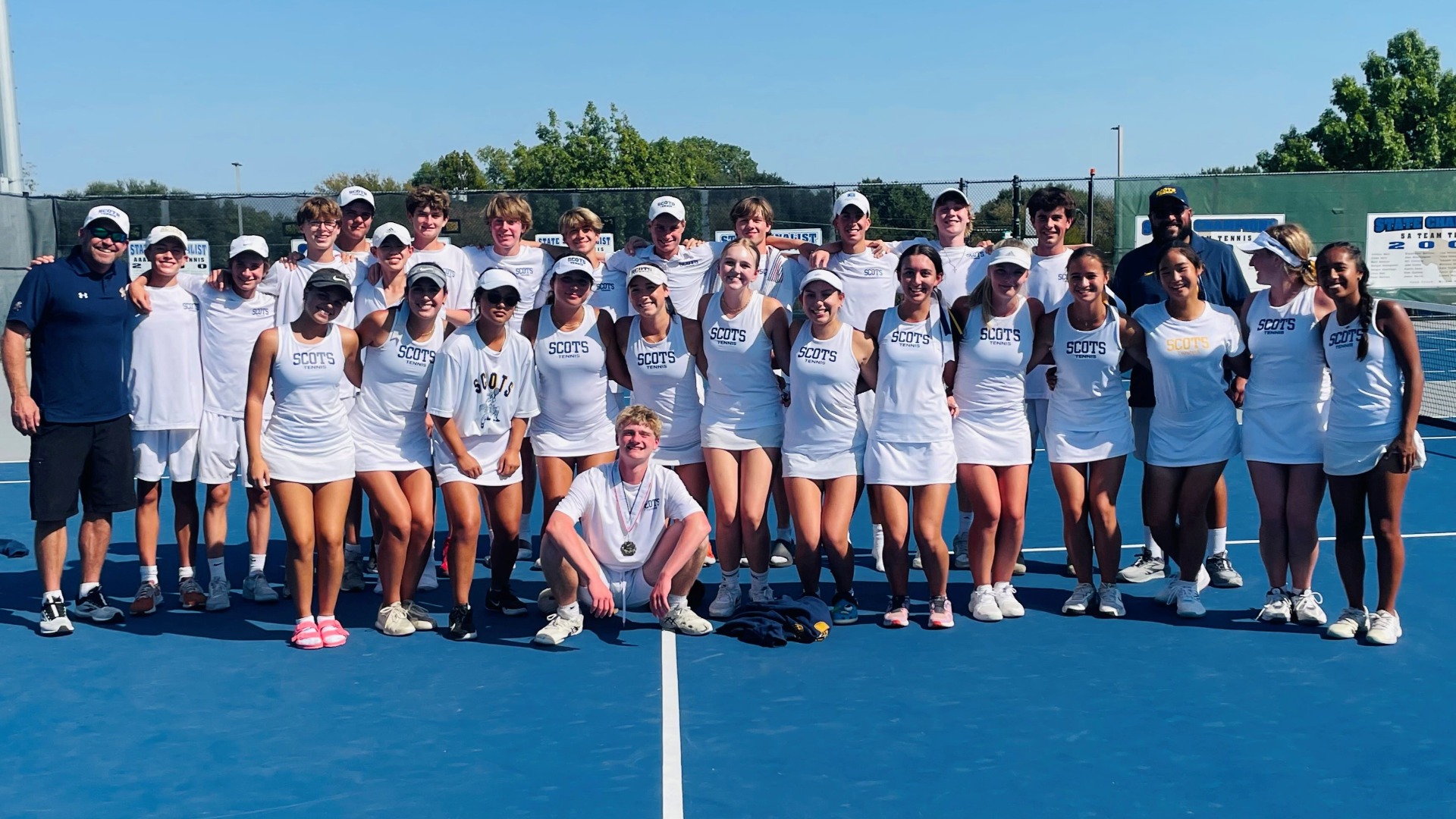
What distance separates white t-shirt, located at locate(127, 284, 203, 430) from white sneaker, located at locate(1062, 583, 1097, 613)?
4699 millimetres

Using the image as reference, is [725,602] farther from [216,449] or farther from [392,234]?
[216,449]

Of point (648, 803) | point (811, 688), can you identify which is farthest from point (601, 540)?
point (648, 803)

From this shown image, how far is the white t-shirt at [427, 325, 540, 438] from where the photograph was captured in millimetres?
6395

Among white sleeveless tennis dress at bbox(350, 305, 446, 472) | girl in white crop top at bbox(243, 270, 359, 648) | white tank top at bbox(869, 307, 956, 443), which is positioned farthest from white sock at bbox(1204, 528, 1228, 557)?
girl in white crop top at bbox(243, 270, 359, 648)

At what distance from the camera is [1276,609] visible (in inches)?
249

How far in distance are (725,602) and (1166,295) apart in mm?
2814

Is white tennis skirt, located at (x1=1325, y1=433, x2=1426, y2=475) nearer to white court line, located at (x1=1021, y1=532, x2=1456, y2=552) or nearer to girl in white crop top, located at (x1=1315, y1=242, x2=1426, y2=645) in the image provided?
girl in white crop top, located at (x1=1315, y1=242, x2=1426, y2=645)

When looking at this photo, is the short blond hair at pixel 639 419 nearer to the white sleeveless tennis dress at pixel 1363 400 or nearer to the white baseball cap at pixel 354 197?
the white baseball cap at pixel 354 197

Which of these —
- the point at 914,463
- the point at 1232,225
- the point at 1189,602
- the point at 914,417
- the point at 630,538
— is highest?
the point at 1232,225

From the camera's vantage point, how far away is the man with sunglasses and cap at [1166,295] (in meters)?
6.91

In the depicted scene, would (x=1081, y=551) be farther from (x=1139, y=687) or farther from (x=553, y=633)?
(x=553, y=633)

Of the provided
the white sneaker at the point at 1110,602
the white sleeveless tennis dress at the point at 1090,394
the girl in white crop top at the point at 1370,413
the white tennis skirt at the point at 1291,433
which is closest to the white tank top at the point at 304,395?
the white sleeveless tennis dress at the point at 1090,394

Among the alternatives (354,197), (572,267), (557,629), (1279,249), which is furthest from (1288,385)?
(354,197)

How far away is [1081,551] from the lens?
663 centimetres
